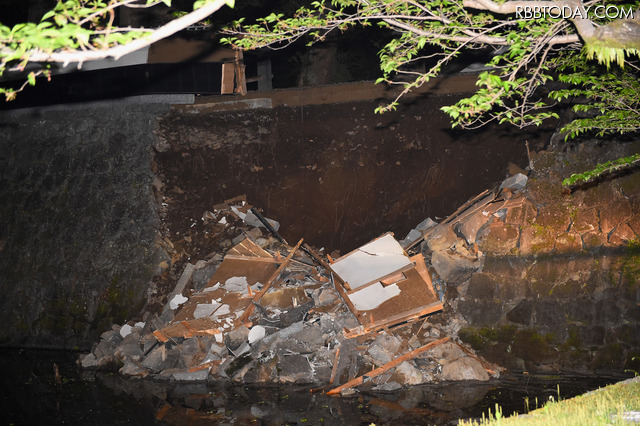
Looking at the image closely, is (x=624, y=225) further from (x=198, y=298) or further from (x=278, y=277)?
(x=198, y=298)

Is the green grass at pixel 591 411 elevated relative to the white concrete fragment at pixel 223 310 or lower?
elevated

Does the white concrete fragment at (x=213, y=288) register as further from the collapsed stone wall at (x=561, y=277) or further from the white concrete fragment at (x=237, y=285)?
the collapsed stone wall at (x=561, y=277)

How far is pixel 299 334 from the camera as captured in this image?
966cm

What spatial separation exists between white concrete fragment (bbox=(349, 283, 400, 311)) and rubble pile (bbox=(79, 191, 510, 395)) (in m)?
0.02

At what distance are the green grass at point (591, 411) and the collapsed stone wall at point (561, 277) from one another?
3623 mm

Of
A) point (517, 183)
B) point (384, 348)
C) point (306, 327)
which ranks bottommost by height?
point (384, 348)

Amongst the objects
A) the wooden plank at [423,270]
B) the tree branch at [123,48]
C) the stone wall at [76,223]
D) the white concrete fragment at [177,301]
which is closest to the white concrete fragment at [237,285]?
the white concrete fragment at [177,301]

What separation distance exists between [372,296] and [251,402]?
9.75 ft

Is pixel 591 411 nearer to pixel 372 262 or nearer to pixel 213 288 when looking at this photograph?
pixel 372 262

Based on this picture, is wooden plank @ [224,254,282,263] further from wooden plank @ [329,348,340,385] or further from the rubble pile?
wooden plank @ [329,348,340,385]

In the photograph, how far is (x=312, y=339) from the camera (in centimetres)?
955

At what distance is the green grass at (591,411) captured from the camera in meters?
4.51

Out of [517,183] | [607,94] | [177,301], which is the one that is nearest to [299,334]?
[177,301]

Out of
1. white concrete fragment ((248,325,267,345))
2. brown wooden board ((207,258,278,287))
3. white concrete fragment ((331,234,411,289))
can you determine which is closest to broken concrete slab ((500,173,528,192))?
white concrete fragment ((331,234,411,289))
